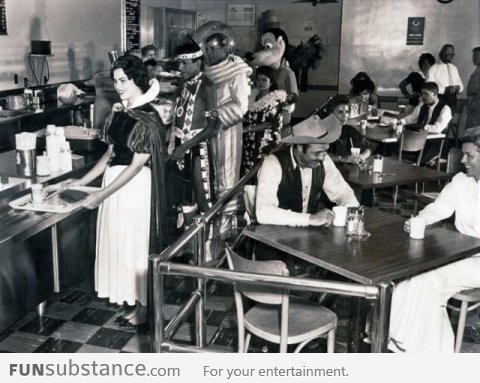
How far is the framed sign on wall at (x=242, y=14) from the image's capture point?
10.2 metres

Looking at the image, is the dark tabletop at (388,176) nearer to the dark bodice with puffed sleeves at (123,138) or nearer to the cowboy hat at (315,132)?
the cowboy hat at (315,132)

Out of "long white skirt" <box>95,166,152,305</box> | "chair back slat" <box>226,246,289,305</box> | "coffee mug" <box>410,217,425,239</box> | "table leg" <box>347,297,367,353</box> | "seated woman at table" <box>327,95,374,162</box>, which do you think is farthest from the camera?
"seated woman at table" <box>327,95,374,162</box>

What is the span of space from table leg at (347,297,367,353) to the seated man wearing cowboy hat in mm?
477

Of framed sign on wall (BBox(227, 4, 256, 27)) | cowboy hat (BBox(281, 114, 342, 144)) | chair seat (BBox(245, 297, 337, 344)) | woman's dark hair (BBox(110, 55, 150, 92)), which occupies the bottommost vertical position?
chair seat (BBox(245, 297, 337, 344))

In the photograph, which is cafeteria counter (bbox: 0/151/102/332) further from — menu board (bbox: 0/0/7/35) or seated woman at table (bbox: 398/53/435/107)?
seated woman at table (bbox: 398/53/435/107)

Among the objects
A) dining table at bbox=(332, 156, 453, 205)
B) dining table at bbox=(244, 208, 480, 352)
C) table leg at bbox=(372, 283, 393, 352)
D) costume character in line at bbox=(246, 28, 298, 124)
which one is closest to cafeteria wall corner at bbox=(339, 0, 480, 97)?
costume character in line at bbox=(246, 28, 298, 124)

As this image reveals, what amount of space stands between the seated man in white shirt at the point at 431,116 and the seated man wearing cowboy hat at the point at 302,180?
2820 millimetres

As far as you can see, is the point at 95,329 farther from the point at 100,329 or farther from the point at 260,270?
the point at 260,270

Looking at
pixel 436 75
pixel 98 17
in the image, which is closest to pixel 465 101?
pixel 436 75

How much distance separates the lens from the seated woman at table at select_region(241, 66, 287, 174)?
4.90 m

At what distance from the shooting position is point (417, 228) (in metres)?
2.48

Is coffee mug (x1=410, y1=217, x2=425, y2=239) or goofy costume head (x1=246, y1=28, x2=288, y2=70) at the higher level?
goofy costume head (x1=246, y1=28, x2=288, y2=70)
